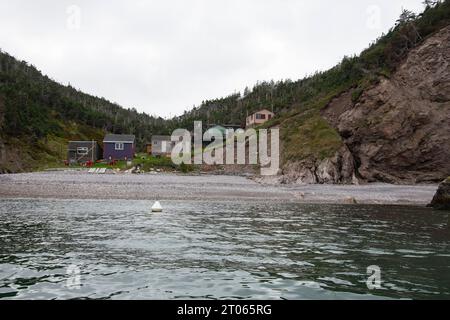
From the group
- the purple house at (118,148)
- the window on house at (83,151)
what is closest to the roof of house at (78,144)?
the window on house at (83,151)

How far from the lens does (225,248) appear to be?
1666 centimetres

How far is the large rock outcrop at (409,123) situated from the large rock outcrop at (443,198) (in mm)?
29084

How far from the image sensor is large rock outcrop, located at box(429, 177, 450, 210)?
33.9 m

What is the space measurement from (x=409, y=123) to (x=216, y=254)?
57616 millimetres

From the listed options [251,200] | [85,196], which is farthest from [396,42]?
[85,196]

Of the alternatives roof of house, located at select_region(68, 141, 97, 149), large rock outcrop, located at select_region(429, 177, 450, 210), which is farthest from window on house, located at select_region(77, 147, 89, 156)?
large rock outcrop, located at select_region(429, 177, 450, 210)

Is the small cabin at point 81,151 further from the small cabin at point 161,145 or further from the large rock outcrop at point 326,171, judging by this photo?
the large rock outcrop at point 326,171

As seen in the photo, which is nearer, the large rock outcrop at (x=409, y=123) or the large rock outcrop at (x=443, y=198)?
the large rock outcrop at (x=443, y=198)

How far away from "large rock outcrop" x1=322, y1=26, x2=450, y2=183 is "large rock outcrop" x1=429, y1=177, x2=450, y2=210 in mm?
29084

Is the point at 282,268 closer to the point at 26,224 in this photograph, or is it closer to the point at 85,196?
the point at 26,224

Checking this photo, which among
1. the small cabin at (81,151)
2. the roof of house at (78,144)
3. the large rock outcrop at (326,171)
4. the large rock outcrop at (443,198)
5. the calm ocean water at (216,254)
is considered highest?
the roof of house at (78,144)

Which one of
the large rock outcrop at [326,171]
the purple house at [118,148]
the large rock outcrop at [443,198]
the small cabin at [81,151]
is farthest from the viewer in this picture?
the purple house at [118,148]

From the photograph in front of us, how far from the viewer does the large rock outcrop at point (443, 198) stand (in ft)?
111
